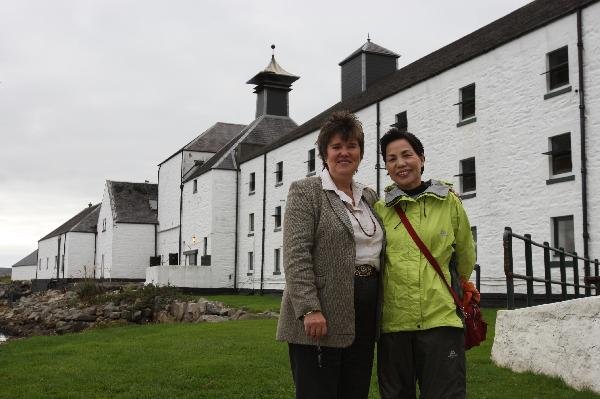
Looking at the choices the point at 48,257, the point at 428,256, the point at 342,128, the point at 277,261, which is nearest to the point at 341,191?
the point at 342,128

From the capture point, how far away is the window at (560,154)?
1823 centimetres

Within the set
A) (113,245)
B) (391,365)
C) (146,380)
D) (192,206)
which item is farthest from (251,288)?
(391,365)

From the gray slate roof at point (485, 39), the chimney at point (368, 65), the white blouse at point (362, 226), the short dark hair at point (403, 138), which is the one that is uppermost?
the chimney at point (368, 65)

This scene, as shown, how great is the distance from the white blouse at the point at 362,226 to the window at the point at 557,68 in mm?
16210

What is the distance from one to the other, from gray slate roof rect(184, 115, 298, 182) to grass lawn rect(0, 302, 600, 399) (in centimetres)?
2680

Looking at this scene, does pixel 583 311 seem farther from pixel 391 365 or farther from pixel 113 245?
pixel 113 245

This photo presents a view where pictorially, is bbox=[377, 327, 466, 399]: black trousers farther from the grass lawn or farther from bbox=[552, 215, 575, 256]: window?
bbox=[552, 215, 575, 256]: window

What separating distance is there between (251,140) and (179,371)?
33631mm

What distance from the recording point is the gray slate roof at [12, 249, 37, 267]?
80250 millimetres

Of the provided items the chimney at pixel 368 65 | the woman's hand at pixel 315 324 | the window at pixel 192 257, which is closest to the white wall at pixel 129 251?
the window at pixel 192 257

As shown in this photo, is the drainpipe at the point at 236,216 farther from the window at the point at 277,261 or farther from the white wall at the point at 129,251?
the white wall at the point at 129,251

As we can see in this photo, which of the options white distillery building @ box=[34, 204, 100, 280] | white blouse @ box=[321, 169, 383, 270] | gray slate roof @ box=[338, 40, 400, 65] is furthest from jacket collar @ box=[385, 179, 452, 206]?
white distillery building @ box=[34, 204, 100, 280]

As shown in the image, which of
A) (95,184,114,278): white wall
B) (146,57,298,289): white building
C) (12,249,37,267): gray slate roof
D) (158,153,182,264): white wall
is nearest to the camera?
(146,57,298,289): white building

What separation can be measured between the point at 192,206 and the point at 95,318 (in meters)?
19.9
